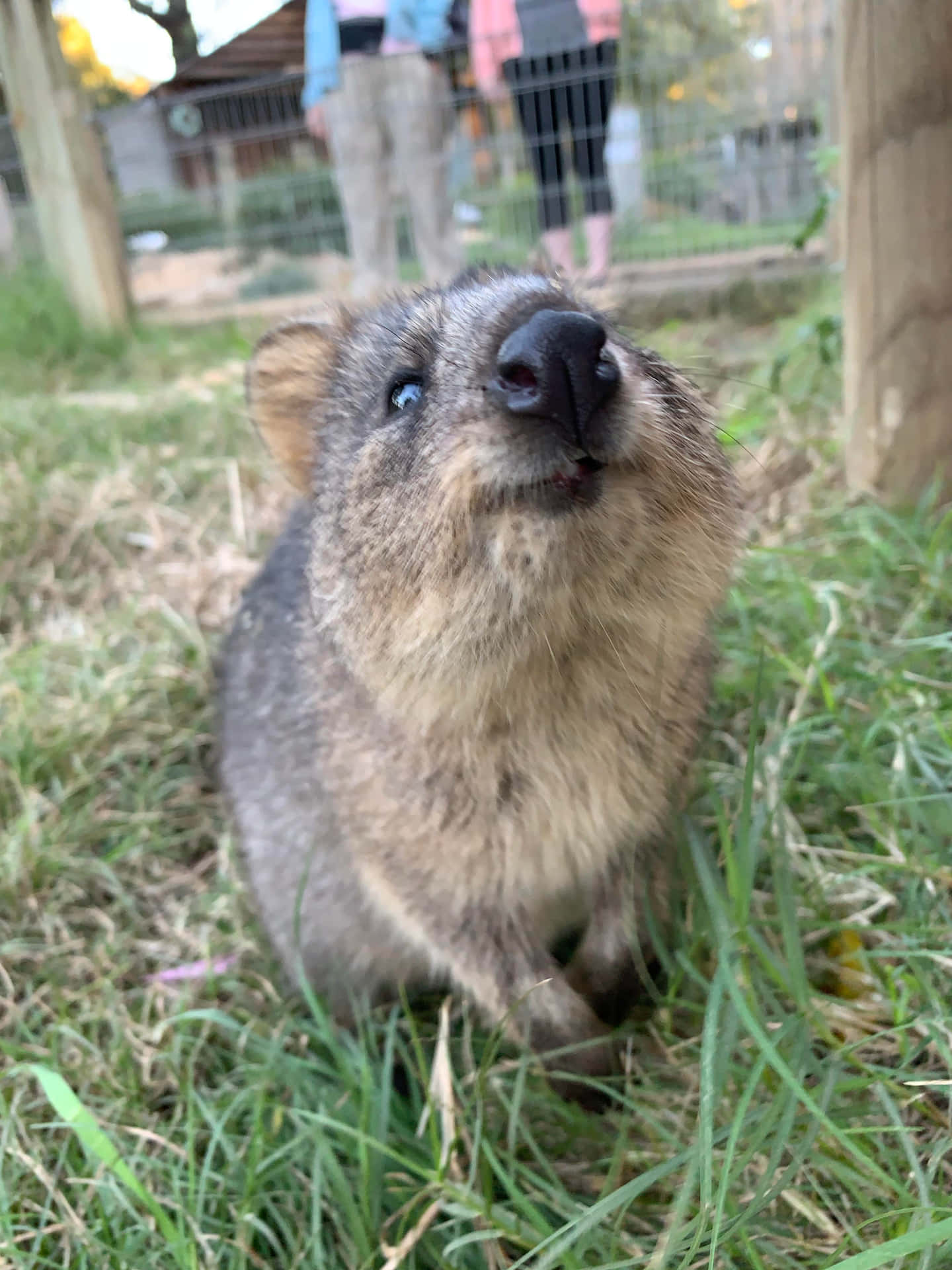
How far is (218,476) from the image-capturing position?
5043 mm

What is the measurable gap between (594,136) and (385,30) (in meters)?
1.61

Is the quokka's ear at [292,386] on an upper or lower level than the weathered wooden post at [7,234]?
lower

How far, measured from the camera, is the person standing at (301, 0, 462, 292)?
6.34 m

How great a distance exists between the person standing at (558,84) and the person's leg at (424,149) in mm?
407

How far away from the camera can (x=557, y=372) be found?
1.35 m

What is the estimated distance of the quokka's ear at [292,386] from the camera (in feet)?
7.92

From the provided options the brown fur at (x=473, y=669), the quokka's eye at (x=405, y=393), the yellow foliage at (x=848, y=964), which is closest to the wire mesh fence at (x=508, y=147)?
the brown fur at (x=473, y=669)

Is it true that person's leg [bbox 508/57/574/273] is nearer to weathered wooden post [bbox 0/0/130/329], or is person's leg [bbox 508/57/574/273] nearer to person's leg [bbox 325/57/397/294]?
person's leg [bbox 325/57/397/294]

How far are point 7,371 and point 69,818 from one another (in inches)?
227

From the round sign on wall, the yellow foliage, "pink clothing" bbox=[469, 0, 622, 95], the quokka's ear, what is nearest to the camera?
the yellow foliage

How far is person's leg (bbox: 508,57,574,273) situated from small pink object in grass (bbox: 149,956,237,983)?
5.50 m

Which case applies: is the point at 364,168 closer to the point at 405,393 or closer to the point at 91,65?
the point at 405,393

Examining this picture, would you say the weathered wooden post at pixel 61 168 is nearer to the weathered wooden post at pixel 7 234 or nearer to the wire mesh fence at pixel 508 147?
the wire mesh fence at pixel 508 147

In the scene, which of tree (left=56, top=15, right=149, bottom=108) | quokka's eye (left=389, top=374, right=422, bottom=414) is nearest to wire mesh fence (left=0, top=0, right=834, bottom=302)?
quokka's eye (left=389, top=374, right=422, bottom=414)
